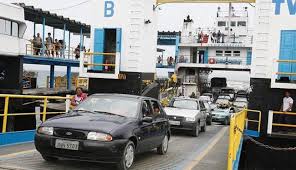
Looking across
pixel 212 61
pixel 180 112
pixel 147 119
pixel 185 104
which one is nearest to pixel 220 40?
pixel 212 61

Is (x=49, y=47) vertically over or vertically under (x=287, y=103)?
over

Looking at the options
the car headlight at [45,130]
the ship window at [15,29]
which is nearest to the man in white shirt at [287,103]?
the car headlight at [45,130]

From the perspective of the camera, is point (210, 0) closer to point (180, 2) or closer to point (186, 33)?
point (180, 2)

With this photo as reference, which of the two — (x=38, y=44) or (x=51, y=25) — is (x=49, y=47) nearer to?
(x=38, y=44)

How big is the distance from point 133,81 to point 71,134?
1165 cm

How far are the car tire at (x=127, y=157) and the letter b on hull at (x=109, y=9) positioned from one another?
1218 centimetres

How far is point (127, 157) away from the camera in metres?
7.63

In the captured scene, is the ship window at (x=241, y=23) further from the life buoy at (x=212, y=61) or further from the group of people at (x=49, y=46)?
the group of people at (x=49, y=46)

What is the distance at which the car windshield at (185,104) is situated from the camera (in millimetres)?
17641

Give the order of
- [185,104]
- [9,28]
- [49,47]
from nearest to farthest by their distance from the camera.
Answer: [185,104] → [9,28] → [49,47]

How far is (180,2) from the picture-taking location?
1977 centimetres

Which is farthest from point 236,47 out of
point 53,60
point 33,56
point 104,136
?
point 104,136

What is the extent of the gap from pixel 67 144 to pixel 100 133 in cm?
61

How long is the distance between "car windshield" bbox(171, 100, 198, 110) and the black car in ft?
28.7
